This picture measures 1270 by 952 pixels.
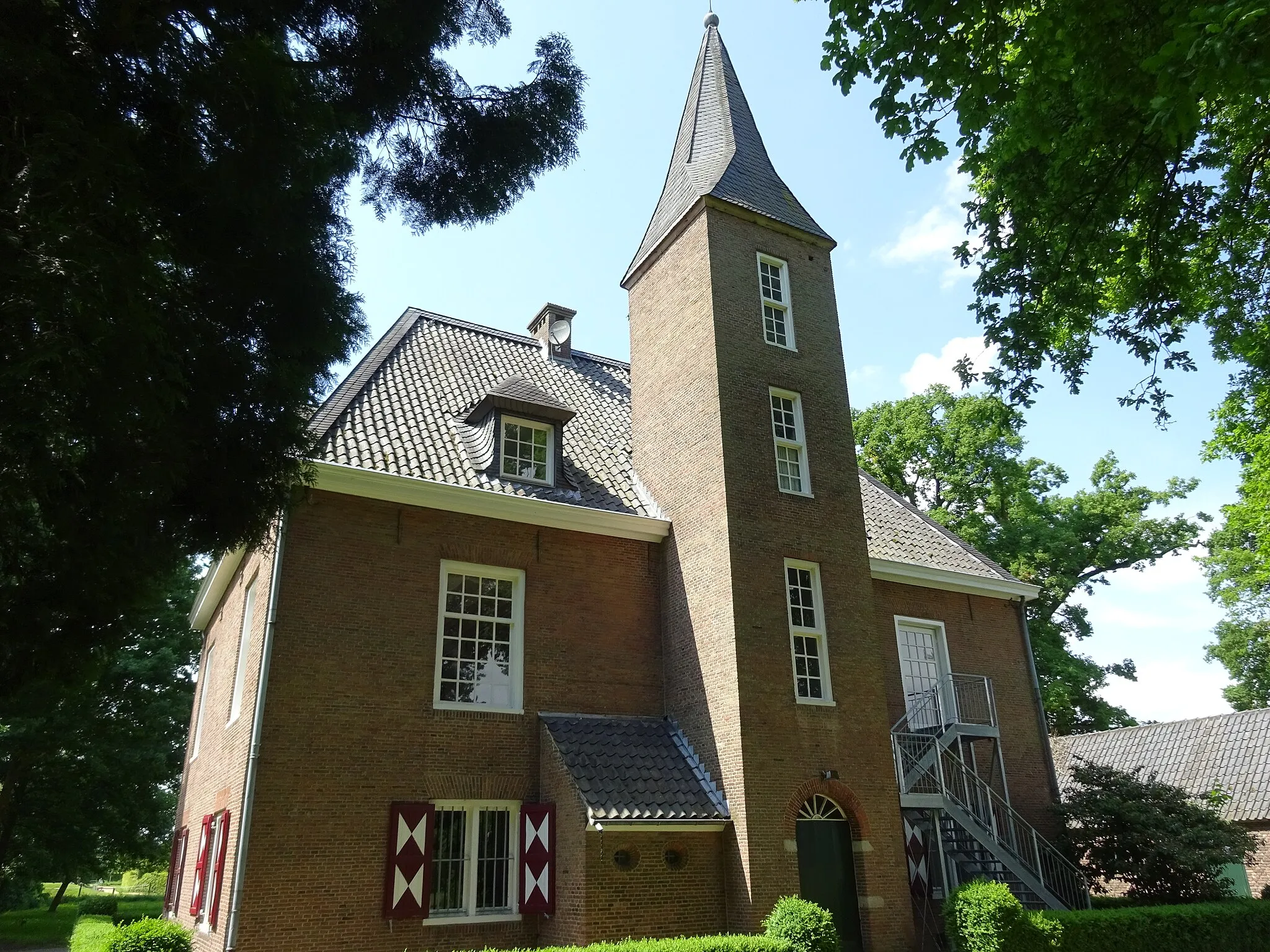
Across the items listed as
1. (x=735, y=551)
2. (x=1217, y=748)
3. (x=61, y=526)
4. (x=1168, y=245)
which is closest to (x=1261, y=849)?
(x=1217, y=748)

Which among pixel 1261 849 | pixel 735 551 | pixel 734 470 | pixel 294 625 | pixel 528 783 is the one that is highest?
pixel 734 470

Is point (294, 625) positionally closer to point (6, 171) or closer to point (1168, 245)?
point (6, 171)

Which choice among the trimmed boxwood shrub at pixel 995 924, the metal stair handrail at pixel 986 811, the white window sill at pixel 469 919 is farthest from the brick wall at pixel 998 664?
the white window sill at pixel 469 919

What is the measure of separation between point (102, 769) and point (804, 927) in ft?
82.6

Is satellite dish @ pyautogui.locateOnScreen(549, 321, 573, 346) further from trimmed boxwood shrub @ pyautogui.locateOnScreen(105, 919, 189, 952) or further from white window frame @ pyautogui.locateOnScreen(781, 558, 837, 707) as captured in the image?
trimmed boxwood shrub @ pyautogui.locateOnScreen(105, 919, 189, 952)

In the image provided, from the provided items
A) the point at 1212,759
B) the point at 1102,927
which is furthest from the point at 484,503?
the point at 1212,759

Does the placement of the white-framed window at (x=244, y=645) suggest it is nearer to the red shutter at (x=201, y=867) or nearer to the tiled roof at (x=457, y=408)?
the red shutter at (x=201, y=867)

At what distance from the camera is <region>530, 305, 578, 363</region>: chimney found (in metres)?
20.5

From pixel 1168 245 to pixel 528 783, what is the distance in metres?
11.3

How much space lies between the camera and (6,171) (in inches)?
197

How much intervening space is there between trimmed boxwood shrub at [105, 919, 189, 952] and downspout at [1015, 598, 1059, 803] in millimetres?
16324

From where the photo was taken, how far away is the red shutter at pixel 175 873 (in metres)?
16.4

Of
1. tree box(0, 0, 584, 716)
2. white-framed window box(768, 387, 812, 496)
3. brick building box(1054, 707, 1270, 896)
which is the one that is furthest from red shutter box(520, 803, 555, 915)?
brick building box(1054, 707, 1270, 896)

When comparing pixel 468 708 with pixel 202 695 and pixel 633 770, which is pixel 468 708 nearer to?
pixel 633 770
